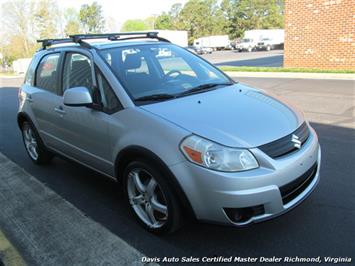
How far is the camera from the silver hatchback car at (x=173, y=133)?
2.74 m

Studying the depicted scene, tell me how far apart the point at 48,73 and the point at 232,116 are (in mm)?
2805

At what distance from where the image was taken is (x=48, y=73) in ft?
15.6

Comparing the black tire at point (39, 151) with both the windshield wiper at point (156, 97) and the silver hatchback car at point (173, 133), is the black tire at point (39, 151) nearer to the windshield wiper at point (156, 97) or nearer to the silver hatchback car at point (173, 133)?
the silver hatchback car at point (173, 133)

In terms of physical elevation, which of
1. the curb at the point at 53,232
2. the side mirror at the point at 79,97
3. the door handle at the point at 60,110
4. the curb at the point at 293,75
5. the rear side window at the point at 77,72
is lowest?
the curb at the point at 293,75

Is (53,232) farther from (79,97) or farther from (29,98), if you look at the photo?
(29,98)

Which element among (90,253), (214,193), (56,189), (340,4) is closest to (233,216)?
(214,193)

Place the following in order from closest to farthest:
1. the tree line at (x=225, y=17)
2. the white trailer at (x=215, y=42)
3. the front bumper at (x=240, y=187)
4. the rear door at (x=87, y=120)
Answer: the front bumper at (x=240, y=187) → the rear door at (x=87, y=120) → the white trailer at (x=215, y=42) → the tree line at (x=225, y=17)

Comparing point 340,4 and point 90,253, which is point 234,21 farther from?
point 90,253

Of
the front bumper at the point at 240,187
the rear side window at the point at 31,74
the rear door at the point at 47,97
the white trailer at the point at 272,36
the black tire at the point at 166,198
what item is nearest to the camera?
the front bumper at the point at 240,187

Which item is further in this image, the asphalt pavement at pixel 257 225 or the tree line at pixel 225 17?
the tree line at pixel 225 17

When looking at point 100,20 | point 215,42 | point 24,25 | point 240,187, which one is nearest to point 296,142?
point 240,187

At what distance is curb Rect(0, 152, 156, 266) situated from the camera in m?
3.04

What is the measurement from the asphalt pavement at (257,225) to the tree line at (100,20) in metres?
44.7

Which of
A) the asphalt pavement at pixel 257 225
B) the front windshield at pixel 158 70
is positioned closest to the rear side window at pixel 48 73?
the front windshield at pixel 158 70
